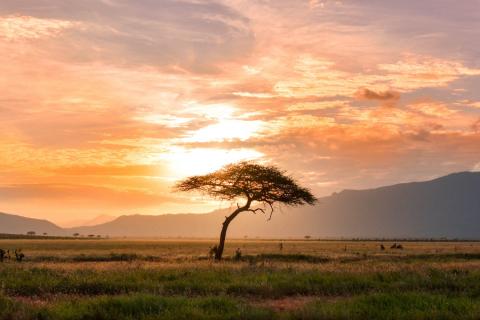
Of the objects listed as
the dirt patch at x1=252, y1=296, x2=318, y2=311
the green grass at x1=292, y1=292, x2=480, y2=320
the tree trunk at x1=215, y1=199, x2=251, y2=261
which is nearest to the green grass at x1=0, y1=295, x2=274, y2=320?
the dirt patch at x1=252, y1=296, x2=318, y2=311

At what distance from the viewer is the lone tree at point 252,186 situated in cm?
5772

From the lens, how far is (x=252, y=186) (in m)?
58.1

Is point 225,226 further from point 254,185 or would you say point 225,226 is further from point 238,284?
point 238,284

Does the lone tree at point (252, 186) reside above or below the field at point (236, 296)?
above

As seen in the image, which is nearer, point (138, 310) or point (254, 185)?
point (138, 310)

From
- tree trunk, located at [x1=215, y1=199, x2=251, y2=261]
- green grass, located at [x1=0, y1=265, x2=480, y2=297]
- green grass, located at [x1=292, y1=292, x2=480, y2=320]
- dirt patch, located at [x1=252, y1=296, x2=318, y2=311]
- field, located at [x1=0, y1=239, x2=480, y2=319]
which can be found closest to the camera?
green grass, located at [x1=292, y1=292, x2=480, y2=320]

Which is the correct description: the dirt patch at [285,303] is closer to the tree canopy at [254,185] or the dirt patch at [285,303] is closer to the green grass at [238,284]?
the green grass at [238,284]

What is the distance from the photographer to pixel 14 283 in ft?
86.1

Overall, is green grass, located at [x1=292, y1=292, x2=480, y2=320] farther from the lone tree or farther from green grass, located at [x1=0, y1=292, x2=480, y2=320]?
the lone tree

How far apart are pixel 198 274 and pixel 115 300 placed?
10.3 meters

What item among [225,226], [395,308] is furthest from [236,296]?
[225,226]

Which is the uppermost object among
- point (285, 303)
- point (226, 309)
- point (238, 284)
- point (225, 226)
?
point (225, 226)

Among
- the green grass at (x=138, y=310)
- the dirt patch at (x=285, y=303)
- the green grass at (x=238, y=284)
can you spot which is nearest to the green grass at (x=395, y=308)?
the dirt patch at (x=285, y=303)

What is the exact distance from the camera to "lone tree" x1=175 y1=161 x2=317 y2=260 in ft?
189
